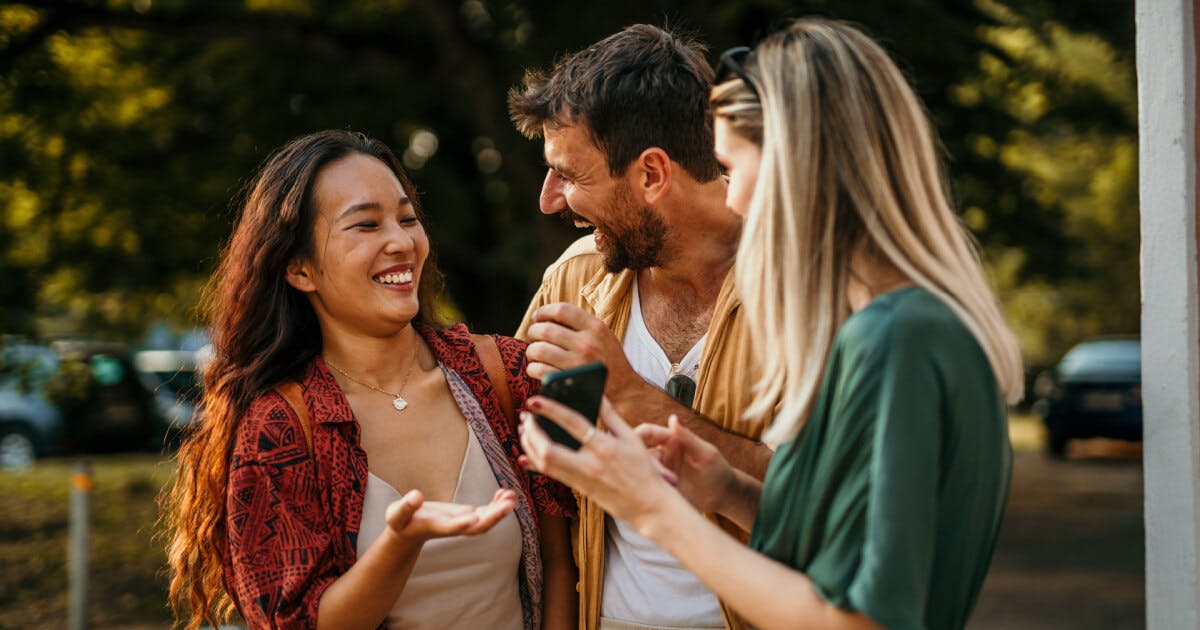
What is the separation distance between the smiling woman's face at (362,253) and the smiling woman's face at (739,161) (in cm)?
94

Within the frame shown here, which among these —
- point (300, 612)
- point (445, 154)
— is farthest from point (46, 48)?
point (300, 612)

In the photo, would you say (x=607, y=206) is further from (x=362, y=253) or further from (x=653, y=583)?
(x=653, y=583)

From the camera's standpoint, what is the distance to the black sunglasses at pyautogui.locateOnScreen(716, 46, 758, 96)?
6.37 ft

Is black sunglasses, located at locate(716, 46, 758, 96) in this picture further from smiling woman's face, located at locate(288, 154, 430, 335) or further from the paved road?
the paved road

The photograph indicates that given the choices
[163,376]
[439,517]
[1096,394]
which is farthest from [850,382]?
[163,376]

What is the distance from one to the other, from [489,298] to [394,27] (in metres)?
2.81

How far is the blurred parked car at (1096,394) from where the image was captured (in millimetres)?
16562

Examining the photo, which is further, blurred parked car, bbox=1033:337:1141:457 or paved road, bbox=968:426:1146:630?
blurred parked car, bbox=1033:337:1141:457

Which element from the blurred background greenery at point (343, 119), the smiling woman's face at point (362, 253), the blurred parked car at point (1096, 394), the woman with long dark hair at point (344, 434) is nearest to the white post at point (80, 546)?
the blurred background greenery at point (343, 119)

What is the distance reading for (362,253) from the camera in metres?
2.61

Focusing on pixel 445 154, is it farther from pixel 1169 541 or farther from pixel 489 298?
pixel 1169 541

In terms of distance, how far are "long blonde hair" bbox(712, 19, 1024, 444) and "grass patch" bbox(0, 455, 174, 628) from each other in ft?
16.7

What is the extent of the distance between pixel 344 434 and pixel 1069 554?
9.71 m

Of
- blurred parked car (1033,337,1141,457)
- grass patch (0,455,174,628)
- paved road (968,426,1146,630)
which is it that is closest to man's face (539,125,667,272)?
grass patch (0,455,174,628)
